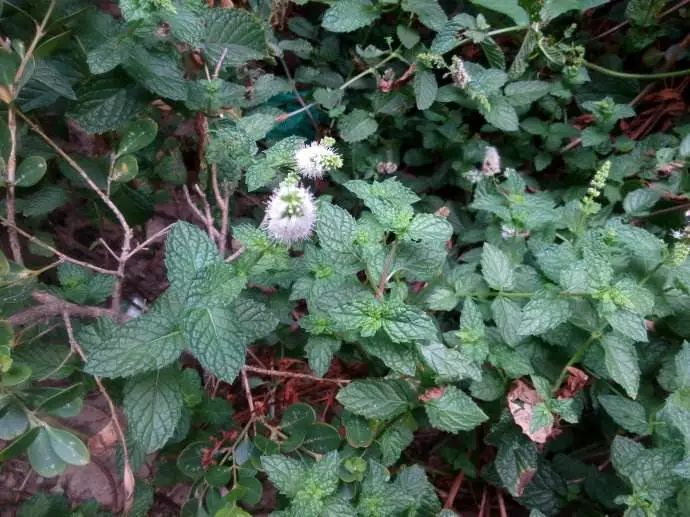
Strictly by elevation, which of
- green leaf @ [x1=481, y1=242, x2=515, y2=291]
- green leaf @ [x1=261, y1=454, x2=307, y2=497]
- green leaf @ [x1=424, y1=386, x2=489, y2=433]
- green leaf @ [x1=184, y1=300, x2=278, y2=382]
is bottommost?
green leaf @ [x1=261, y1=454, x2=307, y2=497]

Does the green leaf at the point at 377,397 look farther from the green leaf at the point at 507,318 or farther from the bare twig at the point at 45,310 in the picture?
the bare twig at the point at 45,310

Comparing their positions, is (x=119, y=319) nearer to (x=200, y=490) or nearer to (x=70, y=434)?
(x=70, y=434)

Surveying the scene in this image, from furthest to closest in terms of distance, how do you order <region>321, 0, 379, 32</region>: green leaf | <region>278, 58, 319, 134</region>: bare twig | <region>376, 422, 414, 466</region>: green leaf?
<region>278, 58, 319, 134</region>: bare twig → <region>321, 0, 379, 32</region>: green leaf → <region>376, 422, 414, 466</region>: green leaf

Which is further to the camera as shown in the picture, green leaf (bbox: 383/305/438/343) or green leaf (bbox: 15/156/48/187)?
green leaf (bbox: 15/156/48/187)

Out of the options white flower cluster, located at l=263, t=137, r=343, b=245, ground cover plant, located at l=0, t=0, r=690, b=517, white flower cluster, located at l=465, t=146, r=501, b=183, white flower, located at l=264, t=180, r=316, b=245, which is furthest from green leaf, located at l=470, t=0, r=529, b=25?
white flower, located at l=264, t=180, r=316, b=245

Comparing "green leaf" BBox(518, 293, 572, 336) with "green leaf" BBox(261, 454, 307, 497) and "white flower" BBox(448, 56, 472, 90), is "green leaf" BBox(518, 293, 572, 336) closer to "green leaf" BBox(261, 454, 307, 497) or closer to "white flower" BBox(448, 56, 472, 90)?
"green leaf" BBox(261, 454, 307, 497)

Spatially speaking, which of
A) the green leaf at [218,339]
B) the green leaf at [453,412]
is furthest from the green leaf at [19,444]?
the green leaf at [453,412]

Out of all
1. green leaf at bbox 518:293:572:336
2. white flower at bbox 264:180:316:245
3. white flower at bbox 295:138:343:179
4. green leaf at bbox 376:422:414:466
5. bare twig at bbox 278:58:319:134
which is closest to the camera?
white flower at bbox 264:180:316:245
